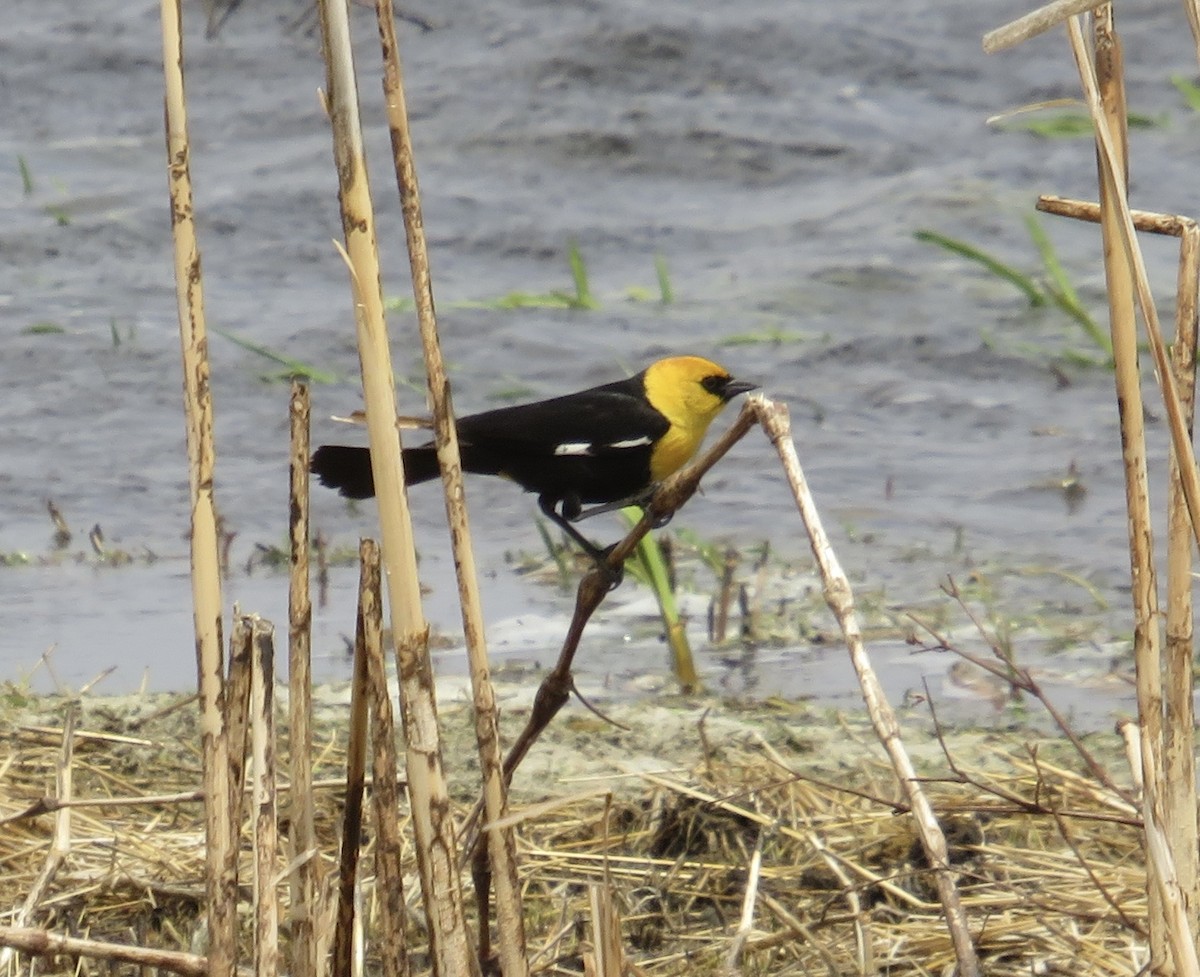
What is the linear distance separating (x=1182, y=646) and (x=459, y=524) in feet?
2.79

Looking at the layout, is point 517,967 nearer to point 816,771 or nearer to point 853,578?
point 816,771

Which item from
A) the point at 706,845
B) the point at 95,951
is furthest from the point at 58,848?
the point at 706,845

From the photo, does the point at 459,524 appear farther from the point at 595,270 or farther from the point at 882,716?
the point at 595,270

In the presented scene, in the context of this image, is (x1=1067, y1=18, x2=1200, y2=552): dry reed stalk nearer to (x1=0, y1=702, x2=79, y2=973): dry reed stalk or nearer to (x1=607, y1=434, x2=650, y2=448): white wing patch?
(x1=0, y1=702, x2=79, y2=973): dry reed stalk

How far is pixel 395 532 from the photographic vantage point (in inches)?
89.9

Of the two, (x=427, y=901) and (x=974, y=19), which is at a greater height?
(x=974, y=19)

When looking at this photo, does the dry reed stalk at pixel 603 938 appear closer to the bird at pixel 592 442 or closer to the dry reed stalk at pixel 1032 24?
the dry reed stalk at pixel 1032 24

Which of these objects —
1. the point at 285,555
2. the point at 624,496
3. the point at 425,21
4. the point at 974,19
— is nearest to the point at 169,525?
the point at 285,555

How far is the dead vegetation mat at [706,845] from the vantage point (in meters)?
3.01

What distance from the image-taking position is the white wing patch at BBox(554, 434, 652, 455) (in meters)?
4.84

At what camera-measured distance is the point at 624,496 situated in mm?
5004

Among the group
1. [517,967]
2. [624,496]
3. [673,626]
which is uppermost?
[624,496]

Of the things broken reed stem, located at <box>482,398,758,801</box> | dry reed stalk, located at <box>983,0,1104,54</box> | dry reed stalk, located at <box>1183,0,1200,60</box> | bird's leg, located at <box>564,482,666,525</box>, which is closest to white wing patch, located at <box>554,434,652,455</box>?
bird's leg, located at <box>564,482,666,525</box>

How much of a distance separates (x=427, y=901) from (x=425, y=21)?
10139mm
